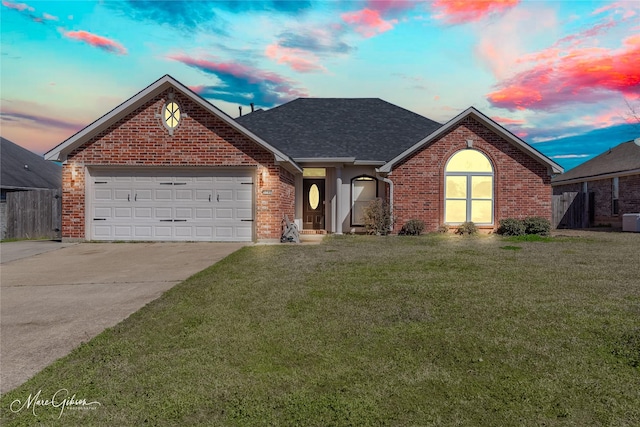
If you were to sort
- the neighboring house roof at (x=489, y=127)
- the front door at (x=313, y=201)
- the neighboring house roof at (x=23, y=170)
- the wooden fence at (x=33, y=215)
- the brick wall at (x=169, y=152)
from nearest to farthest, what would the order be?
1. the brick wall at (x=169, y=152)
2. the neighboring house roof at (x=489, y=127)
3. the wooden fence at (x=33, y=215)
4. the front door at (x=313, y=201)
5. the neighboring house roof at (x=23, y=170)

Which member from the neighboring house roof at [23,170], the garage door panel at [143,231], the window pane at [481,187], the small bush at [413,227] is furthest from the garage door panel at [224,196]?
the neighboring house roof at [23,170]

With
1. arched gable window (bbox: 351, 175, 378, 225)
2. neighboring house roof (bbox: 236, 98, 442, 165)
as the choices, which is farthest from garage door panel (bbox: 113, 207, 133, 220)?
arched gable window (bbox: 351, 175, 378, 225)

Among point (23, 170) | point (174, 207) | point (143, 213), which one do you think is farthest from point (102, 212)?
point (23, 170)

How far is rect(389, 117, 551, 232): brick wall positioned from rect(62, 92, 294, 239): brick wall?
6.13 m

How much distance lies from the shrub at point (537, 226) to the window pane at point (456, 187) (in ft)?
9.20

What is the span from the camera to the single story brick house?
48.8ft

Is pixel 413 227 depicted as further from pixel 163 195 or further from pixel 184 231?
pixel 163 195

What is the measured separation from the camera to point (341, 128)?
22219 millimetres

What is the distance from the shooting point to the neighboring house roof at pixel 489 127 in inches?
707

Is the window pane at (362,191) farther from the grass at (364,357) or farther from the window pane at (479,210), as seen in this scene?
the grass at (364,357)

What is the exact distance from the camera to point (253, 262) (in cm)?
1016

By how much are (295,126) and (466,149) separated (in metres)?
8.70

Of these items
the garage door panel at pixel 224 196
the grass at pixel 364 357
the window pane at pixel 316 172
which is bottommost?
the grass at pixel 364 357

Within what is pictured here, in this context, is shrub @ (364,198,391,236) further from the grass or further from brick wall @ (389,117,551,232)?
the grass
